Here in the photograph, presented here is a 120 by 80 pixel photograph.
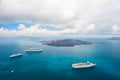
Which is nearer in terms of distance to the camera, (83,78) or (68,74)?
(83,78)

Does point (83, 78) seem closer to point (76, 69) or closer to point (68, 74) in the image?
point (68, 74)

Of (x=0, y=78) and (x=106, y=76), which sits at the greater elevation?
(x=0, y=78)

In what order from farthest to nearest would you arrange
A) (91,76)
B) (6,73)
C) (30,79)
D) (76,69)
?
1. (76,69)
2. (6,73)
3. (91,76)
4. (30,79)

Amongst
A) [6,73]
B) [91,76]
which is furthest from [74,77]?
[6,73]

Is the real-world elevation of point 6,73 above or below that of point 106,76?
above

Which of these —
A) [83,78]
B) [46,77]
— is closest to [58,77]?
[46,77]

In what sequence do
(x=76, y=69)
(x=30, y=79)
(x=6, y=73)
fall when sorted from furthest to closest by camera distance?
(x=76, y=69)
(x=6, y=73)
(x=30, y=79)

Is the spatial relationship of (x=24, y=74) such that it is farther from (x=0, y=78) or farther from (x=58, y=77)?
(x=58, y=77)

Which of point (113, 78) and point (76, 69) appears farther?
point (76, 69)

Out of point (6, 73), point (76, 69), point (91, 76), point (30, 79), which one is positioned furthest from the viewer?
point (76, 69)
